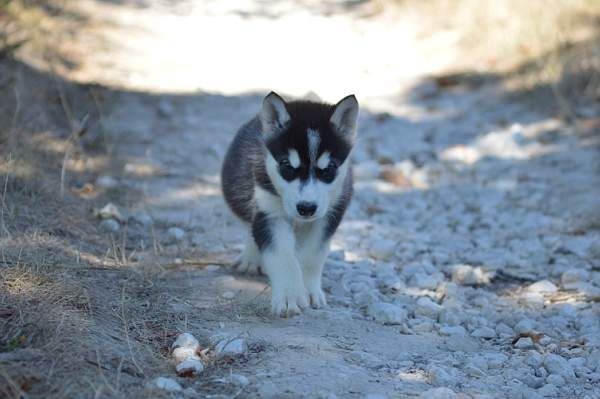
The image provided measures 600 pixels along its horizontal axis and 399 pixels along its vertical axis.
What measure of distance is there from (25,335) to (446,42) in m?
9.09

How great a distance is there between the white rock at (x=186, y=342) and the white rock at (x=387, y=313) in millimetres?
1255

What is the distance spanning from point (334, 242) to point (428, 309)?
161cm

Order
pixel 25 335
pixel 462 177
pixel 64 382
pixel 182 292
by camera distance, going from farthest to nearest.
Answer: pixel 462 177 < pixel 182 292 < pixel 25 335 < pixel 64 382

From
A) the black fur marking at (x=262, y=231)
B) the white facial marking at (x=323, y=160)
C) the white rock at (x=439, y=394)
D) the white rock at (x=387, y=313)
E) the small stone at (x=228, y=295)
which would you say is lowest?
the white rock at (x=387, y=313)

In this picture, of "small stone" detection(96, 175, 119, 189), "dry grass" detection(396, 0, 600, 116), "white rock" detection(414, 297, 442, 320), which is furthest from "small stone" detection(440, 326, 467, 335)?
"dry grass" detection(396, 0, 600, 116)

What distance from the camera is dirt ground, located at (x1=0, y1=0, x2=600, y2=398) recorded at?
4035 mm

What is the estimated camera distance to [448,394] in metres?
3.83

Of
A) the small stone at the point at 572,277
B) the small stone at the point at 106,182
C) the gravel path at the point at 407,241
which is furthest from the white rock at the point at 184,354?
the small stone at the point at 106,182

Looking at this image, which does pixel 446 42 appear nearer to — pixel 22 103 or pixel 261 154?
pixel 22 103

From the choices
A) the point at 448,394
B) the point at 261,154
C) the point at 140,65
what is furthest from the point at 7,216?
the point at 140,65

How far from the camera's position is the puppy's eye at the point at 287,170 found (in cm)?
489

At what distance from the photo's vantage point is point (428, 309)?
519 cm

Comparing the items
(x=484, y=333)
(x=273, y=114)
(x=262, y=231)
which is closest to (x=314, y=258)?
(x=262, y=231)

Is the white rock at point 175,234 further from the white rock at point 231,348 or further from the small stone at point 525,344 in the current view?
the small stone at point 525,344
